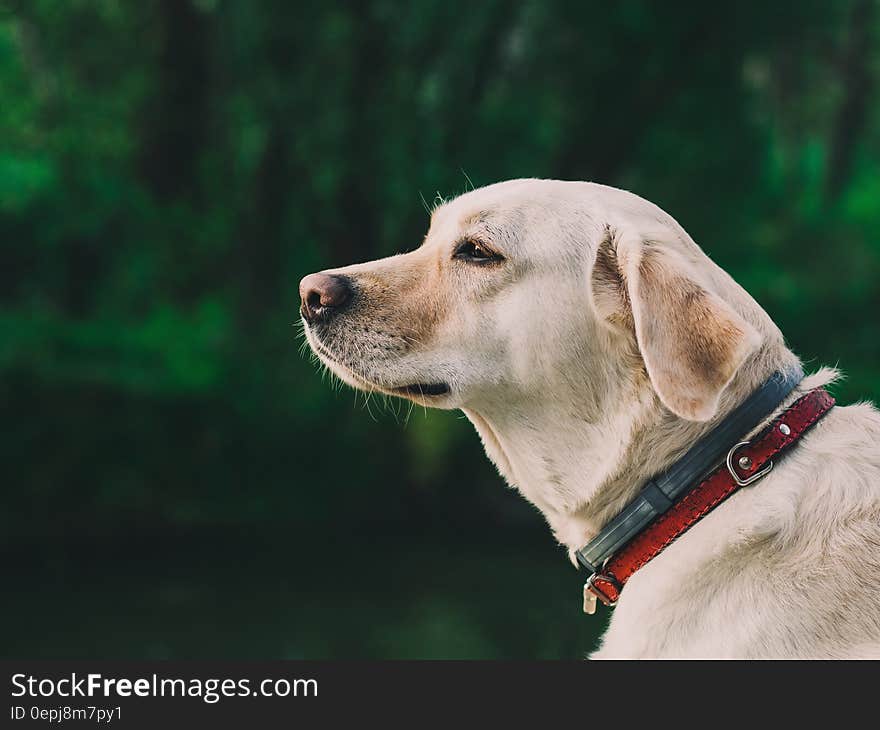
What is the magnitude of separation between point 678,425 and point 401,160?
10808 mm

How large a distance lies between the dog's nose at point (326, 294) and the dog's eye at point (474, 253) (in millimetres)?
346

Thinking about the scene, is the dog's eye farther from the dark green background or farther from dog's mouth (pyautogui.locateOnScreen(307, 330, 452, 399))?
the dark green background

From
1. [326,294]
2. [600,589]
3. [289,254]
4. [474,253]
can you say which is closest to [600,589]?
[600,589]

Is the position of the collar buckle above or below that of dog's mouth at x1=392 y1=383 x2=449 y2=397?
below

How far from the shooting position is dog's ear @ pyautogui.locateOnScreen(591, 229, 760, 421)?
99.8 inches

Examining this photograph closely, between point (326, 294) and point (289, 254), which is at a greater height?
point (289, 254)

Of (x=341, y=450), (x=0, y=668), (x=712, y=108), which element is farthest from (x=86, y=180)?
(x=0, y=668)

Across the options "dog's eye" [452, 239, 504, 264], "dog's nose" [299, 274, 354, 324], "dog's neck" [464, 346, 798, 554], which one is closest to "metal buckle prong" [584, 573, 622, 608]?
"dog's neck" [464, 346, 798, 554]

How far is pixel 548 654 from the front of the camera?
8.74m

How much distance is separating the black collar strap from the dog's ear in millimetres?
152

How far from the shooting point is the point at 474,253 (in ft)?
10.3

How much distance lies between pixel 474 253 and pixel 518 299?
8.5 inches

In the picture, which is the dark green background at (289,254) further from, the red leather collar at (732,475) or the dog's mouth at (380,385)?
the red leather collar at (732,475)

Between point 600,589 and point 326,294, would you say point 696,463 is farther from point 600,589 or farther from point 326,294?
point 326,294
